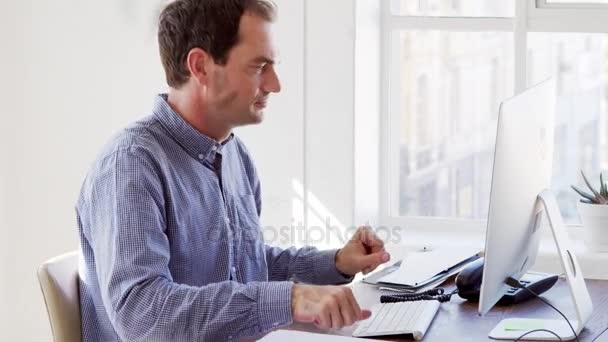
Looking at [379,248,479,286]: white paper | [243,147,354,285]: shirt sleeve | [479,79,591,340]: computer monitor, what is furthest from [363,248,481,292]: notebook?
[479,79,591,340]: computer monitor

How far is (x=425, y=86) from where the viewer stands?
3.18m

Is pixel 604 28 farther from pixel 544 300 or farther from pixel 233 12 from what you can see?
pixel 233 12

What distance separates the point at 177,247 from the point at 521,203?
2.18ft

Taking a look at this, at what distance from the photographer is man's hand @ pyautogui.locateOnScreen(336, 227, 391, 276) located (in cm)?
216

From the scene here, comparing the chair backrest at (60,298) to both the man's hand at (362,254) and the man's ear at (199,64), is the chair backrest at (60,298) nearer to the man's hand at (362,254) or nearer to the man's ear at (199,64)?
the man's ear at (199,64)

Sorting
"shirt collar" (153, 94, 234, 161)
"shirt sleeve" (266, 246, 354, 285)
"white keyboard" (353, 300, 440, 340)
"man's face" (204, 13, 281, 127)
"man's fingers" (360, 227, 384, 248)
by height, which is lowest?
"white keyboard" (353, 300, 440, 340)

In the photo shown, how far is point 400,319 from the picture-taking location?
79.1 inches

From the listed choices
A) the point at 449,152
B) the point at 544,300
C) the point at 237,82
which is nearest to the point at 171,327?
the point at 237,82

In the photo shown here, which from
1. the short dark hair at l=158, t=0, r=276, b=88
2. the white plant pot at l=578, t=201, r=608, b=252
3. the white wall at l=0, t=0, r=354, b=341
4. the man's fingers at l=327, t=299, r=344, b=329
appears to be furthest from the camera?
the white wall at l=0, t=0, r=354, b=341

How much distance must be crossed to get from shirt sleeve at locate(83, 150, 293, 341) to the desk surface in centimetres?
24

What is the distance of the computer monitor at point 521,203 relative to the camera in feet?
5.80

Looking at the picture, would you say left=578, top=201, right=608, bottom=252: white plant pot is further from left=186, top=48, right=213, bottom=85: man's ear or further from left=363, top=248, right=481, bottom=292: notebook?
left=186, top=48, right=213, bottom=85: man's ear

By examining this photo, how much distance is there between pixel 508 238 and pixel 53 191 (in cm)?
184

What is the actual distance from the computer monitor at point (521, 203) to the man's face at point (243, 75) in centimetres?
55
